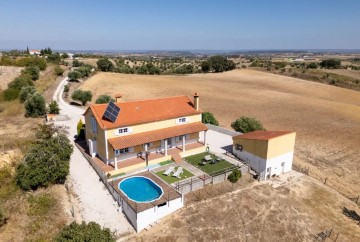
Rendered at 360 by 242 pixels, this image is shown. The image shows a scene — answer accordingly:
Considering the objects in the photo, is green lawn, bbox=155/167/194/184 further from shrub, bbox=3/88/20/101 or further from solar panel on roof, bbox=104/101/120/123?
shrub, bbox=3/88/20/101

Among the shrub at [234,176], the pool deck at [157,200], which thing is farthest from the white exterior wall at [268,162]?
the pool deck at [157,200]

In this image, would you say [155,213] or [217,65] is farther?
[217,65]

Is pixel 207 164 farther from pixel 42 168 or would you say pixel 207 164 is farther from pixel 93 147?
pixel 42 168

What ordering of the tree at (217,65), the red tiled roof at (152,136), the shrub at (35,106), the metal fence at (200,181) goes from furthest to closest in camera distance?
the tree at (217,65), the shrub at (35,106), the red tiled roof at (152,136), the metal fence at (200,181)

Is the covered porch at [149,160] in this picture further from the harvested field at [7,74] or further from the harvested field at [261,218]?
the harvested field at [7,74]

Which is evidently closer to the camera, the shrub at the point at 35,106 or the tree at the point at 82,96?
the shrub at the point at 35,106

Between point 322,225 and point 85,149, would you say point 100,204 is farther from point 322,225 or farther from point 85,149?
point 322,225

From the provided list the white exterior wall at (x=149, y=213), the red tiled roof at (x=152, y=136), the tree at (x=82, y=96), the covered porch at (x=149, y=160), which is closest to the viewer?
the white exterior wall at (x=149, y=213)

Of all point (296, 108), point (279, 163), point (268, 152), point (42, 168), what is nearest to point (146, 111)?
point (42, 168)
